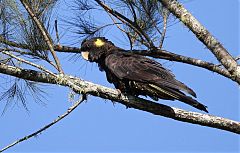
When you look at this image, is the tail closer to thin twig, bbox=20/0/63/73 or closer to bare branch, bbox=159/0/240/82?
bare branch, bbox=159/0/240/82

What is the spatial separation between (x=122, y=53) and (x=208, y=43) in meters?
0.58

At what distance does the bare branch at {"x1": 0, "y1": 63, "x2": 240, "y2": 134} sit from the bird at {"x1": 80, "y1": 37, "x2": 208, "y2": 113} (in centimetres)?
6

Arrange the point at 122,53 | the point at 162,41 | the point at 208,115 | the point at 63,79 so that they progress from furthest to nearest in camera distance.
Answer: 1. the point at 162,41
2. the point at 122,53
3. the point at 63,79
4. the point at 208,115

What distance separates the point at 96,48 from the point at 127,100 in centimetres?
53

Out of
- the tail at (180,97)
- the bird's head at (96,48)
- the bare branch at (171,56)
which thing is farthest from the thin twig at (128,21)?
the tail at (180,97)

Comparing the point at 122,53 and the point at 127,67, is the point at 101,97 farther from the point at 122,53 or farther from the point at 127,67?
the point at 122,53

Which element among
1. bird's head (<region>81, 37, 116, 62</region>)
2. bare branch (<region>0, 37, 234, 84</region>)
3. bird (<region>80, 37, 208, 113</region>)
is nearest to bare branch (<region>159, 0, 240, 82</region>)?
bird (<region>80, 37, 208, 113</region>)

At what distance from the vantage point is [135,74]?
2.24 metres

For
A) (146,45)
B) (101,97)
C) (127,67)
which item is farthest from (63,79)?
(146,45)

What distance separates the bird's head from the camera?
2514 millimetres

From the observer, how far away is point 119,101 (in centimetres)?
211

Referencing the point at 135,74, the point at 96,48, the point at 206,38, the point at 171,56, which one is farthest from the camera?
the point at 171,56

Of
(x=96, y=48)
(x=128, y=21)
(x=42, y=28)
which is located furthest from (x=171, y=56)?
(x=42, y=28)

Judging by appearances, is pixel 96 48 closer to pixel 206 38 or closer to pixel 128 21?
pixel 128 21
